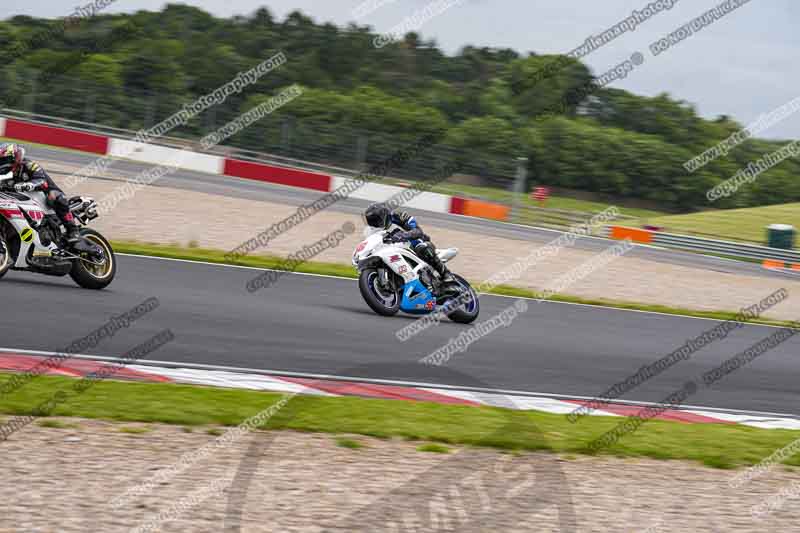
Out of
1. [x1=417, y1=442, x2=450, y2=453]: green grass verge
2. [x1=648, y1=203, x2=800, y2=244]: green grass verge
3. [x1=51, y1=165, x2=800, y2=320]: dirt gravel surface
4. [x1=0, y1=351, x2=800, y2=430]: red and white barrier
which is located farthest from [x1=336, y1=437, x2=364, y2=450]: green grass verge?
→ [x1=648, y1=203, x2=800, y2=244]: green grass verge

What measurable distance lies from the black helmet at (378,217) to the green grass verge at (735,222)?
72.6ft

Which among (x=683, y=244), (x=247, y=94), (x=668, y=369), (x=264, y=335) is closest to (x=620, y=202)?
(x=683, y=244)

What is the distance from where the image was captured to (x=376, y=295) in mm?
13508

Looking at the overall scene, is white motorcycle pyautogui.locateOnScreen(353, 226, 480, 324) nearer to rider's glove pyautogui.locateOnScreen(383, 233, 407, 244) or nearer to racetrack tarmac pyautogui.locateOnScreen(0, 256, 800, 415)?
rider's glove pyautogui.locateOnScreen(383, 233, 407, 244)

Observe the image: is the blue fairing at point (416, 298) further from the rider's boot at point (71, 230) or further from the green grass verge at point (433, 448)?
the green grass verge at point (433, 448)

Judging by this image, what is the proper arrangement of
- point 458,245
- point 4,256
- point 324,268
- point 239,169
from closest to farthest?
point 4,256, point 324,268, point 458,245, point 239,169

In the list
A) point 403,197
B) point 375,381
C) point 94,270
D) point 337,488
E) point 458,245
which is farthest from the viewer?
point 403,197

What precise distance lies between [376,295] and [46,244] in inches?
158

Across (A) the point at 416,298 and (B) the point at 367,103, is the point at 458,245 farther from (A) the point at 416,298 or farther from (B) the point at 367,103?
(B) the point at 367,103

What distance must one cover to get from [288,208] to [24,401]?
1689 centimetres

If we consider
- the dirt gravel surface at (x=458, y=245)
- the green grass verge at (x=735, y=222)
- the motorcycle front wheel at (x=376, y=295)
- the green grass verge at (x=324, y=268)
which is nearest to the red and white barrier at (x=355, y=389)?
the motorcycle front wheel at (x=376, y=295)

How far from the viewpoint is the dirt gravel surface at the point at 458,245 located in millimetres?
19234

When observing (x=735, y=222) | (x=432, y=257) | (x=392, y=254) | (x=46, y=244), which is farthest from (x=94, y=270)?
(x=735, y=222)

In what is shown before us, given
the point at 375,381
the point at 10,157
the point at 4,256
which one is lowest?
the point at 375,381
